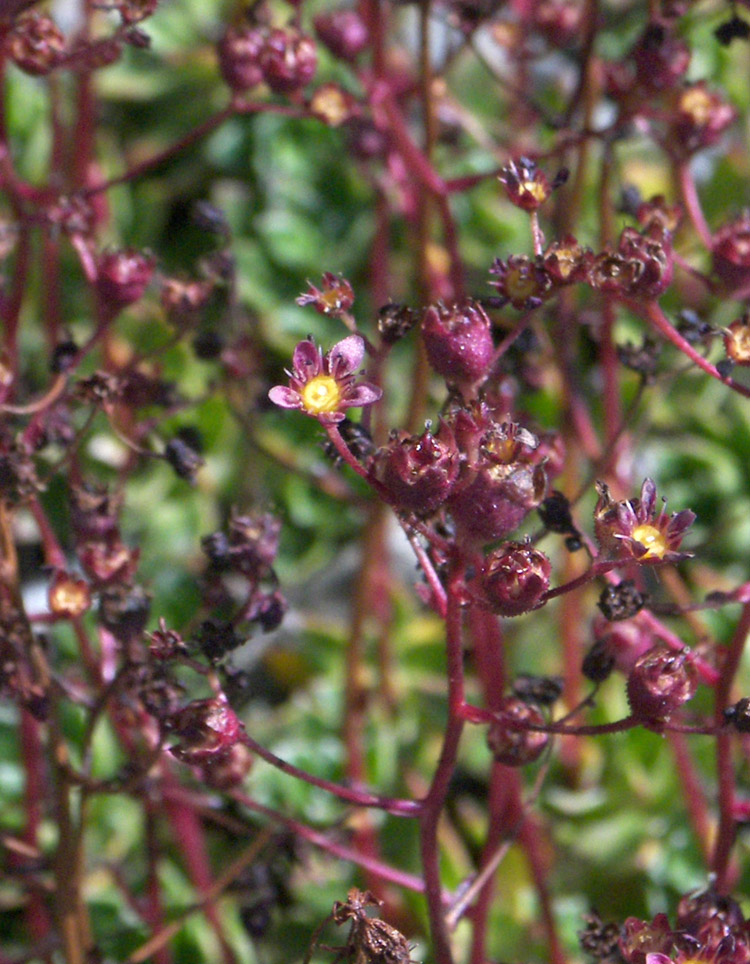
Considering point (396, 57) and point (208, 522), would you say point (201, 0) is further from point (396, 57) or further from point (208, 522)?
point (208, 522)

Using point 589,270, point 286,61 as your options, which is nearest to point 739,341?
point 589,270

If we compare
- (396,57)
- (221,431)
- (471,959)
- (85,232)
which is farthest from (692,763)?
(396,57)

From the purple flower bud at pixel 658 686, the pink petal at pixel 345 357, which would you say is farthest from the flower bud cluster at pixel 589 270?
the purple flower bud at pixel 658 686

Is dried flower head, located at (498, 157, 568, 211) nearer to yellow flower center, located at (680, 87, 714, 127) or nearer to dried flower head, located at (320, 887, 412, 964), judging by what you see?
yellow flower center, located at (680, 87, 714, 127)

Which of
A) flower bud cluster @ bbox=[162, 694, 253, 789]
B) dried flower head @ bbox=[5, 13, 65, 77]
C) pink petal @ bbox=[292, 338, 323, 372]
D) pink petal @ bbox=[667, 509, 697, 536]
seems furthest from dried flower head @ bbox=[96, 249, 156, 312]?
pink petal @ bbox=[667, 509, 697, 536]

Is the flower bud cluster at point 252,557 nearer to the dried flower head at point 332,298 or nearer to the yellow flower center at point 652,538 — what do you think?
the dried flower head at point 332,298
